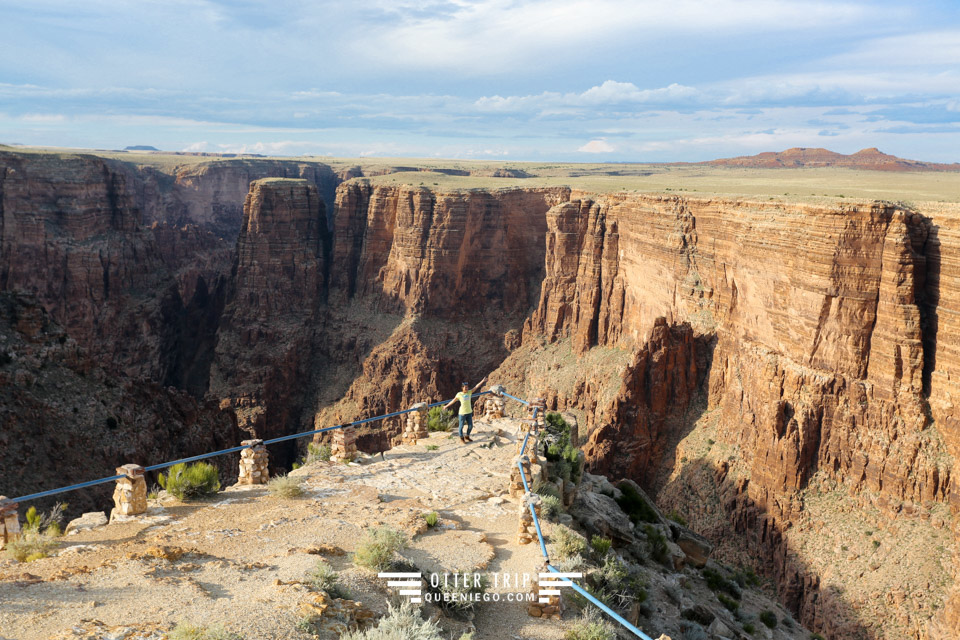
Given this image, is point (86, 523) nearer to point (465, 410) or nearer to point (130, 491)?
point (130, 491)

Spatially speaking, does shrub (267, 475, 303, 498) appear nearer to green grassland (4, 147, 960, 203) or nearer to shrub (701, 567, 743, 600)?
shrub (701, 567, 743, 600)

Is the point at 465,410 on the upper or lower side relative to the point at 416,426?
upper

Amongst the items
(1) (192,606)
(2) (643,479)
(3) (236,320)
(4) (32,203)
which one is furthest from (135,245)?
(1) (192,606)

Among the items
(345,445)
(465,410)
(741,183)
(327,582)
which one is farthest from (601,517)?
(741,183)

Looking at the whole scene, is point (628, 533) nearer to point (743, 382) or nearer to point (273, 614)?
point (273, 614)

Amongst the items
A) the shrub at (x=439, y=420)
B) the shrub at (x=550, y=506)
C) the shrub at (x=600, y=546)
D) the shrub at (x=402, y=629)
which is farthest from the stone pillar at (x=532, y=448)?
the shrub at (x=402, y=629)

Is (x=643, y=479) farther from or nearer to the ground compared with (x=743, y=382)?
nearer to the ground

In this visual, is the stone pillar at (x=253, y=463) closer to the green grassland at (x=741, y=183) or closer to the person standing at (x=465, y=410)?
the person standing at (x=465, y=410)
